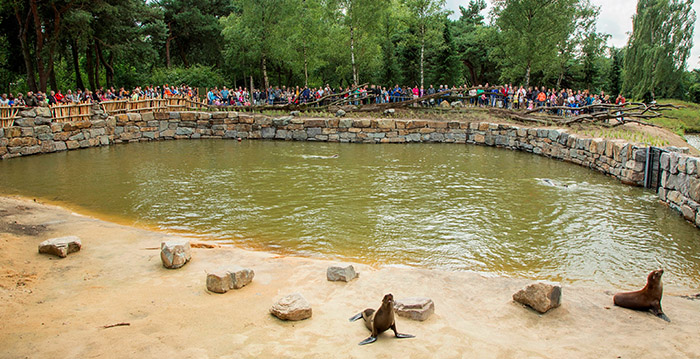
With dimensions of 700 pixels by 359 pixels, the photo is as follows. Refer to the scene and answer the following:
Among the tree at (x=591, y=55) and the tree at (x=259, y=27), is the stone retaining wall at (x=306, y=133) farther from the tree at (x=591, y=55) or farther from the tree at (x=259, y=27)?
the tree at (x=591, y=55)

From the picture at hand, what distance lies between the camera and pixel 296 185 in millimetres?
13453

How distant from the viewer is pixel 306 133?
23.8 m

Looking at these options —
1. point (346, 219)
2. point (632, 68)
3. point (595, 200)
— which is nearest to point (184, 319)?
point (346, 219)

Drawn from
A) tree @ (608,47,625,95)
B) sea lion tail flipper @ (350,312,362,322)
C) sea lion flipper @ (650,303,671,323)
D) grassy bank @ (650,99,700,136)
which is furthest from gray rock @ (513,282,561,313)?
tree @ (608,47,625,95)

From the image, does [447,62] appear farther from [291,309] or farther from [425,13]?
[291,309]

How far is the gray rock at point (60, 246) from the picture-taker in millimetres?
6984

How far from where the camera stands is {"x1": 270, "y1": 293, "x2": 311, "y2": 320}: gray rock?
16.7 ft

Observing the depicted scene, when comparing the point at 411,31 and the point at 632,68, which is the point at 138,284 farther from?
the point at 632,68

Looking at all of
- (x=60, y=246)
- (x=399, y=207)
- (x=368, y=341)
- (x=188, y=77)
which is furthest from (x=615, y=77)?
(x=60, y=246)

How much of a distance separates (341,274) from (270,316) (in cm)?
140

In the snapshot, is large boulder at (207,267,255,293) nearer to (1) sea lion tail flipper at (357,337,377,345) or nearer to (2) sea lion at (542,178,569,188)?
(1) sea lion tail flipper at (357,337,377,345)

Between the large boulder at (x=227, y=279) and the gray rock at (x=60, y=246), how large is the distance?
2.72 meters

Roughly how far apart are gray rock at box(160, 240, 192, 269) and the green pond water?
1825mm

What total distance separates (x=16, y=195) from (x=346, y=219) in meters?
8.76
